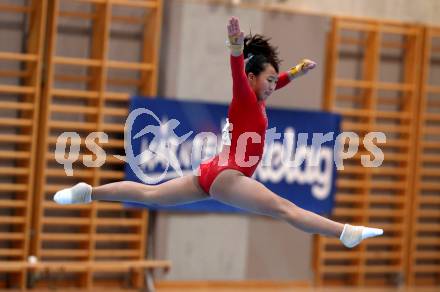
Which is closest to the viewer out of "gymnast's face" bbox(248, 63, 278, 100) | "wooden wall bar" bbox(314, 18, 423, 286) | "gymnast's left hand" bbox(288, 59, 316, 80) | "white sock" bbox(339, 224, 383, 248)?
"white sock" bbox(339, 224, 383, 248)

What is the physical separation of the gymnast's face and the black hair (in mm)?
24

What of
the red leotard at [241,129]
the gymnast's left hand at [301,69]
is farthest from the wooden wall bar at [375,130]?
the red leotard at [241,129]

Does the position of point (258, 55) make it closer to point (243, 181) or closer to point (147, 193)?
point (243, 181)

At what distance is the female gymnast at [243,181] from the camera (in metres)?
4.52

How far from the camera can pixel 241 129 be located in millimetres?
4617

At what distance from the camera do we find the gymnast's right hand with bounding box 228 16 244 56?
14.1 feet

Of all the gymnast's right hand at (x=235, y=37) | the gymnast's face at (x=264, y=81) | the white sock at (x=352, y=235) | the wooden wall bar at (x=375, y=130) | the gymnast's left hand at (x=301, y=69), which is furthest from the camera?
the wooden wall bar at (x=375, y=130)

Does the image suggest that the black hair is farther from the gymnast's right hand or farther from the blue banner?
the blue banner

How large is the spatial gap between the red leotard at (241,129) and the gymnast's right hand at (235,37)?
0.58 ft

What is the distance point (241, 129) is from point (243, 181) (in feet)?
0.94

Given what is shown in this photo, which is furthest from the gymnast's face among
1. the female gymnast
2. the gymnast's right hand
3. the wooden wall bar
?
the wooden wall bar

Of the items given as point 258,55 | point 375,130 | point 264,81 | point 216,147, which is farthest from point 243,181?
point 375,130

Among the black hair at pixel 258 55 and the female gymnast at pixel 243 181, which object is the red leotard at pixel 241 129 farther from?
the black hair at pixel 258 55

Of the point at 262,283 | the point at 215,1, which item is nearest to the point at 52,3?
the point at 215,1
